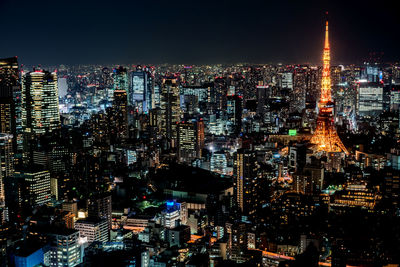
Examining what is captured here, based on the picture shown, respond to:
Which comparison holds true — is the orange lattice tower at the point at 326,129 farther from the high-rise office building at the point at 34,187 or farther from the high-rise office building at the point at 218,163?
the high-rise office building at the point at 34,187

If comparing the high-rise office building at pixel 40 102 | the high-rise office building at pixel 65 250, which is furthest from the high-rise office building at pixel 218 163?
the high-rise office building at pixel 40 102

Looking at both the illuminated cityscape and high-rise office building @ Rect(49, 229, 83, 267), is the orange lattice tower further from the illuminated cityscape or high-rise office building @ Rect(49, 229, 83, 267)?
high-rise office building @ Rect(49, 229, 83, 267)

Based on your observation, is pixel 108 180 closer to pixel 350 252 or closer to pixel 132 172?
pixel 132 172

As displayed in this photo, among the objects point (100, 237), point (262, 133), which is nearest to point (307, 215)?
point (100, 237)

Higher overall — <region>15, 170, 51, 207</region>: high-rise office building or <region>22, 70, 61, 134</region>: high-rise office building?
<region>22, 70, 61, 134</region>: high-rise office building

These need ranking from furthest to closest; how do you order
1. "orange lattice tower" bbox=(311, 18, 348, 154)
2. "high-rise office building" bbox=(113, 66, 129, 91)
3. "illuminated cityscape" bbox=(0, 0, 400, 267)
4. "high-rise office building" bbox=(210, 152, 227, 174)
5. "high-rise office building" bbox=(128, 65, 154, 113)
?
"high-rise office building" bbox=(113, 66, 129, 91) → "high-rise office building" bbox=(128, 65, 154, 113) → "orange lattice tower" bbox=(311, 18, 348, 154) → "high-rise office building" bbox=(210, 152, 227, 174) → "illuminated cityscape" bbox=(0, 0, 400, 267)

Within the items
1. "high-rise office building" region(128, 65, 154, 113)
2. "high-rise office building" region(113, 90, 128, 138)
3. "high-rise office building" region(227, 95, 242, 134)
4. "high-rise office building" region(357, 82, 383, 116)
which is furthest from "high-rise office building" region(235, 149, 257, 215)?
"high-rise office building" region(128, 65, 154, 113)

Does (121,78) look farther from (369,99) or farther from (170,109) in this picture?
(369,99)
